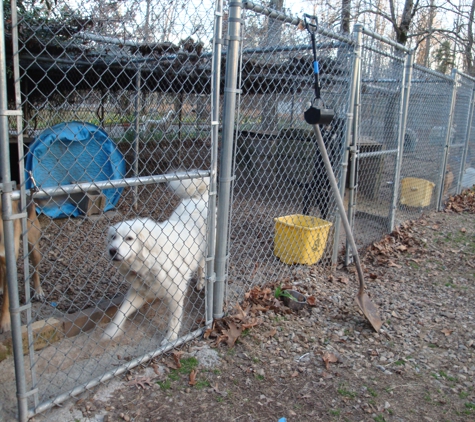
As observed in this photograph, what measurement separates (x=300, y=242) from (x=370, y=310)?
1.14m

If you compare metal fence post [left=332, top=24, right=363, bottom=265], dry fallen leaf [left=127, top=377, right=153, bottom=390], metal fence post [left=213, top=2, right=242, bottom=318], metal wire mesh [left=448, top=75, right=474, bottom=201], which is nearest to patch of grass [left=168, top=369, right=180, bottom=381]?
dry fallen leaf [left=127, top=377, right=153, bottom=390]

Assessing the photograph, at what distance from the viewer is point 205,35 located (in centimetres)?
266

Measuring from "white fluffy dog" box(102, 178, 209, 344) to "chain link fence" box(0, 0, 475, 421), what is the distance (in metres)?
0.01

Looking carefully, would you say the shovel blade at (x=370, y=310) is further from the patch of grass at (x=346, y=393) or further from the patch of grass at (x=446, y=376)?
the patch of grass at (x=346, y=393)

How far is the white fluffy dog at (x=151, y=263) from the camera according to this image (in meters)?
2.81

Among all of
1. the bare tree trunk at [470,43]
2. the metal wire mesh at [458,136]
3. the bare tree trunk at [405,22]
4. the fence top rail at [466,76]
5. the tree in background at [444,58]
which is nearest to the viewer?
the fence top rail at [466,76]

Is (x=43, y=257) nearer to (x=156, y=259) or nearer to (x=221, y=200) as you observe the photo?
(x=156, y=259)

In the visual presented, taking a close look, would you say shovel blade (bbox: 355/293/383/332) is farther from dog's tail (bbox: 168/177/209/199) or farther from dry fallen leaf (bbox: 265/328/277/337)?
dog's tail (bbox: 168/177/209/199)

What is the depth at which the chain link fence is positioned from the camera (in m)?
2.49

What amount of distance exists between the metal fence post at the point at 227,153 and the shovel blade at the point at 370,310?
3.84ft

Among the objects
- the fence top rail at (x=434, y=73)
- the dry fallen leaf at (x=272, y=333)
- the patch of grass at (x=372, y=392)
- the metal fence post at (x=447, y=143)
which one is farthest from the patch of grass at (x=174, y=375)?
the metal fence post at (x=447, y=143)

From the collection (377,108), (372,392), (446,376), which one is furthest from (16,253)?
(377,108)

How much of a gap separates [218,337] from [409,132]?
5217mm

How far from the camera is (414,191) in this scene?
6.92m
